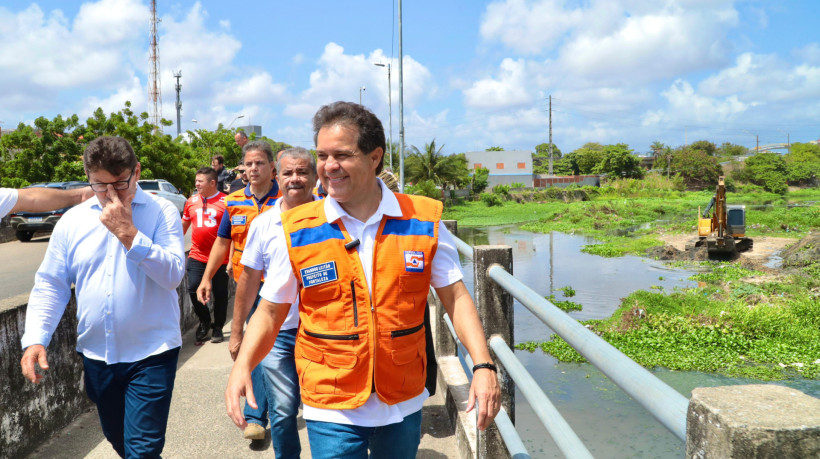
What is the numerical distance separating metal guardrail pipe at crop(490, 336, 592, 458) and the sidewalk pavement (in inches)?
62.6

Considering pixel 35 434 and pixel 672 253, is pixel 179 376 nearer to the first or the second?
pixel 35 434

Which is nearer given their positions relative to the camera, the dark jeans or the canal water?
the dark jeans

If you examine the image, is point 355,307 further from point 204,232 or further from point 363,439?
point 204,232

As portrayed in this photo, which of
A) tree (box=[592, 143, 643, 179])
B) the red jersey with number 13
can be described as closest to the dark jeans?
the red jersey with number 13

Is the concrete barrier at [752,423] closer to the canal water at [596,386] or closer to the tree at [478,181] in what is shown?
the canal water at [596,386]

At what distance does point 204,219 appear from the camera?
6.21 metres

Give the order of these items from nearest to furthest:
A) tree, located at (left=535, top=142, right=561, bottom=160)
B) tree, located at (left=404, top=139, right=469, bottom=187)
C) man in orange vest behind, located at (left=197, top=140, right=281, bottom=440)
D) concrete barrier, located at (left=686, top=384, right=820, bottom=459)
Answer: concrete barrier, located at (left=686, top=384, right=820, bottom=459)
man in orange vest behind, located at (left=197, top=140, right=281, bottom=440)
tree, located at (left=404, top=139, right=469, bottom=187)
tree, located at (left=535, top=142, right=561, bottom=160)

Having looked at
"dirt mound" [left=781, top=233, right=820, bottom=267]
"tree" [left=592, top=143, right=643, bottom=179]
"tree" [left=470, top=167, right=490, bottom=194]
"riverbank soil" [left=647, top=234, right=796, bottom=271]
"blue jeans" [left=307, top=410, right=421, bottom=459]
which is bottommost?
"riverbank soil" [left=647, top=234, right=796, bottom=271]

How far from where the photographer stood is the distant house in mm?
76562

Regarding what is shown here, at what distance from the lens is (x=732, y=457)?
40.0 inches

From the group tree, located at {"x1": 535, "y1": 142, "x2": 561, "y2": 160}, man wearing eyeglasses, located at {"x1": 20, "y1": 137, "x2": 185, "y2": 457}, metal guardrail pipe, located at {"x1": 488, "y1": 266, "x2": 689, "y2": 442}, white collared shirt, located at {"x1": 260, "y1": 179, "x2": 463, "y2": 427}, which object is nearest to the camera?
metal guardrail pipe, located at {"x1": 488, "y1": 266, "x2": 689, "y2": 442}

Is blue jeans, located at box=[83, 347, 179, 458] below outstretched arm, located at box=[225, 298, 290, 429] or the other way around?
below

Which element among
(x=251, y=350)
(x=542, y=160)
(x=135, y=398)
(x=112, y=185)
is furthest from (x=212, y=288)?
(x=542, y=160)

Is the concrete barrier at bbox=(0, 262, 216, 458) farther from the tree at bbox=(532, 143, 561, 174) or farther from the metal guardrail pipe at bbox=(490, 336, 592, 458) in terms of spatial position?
the tree at bbox=(532, 143, 561, 174)
